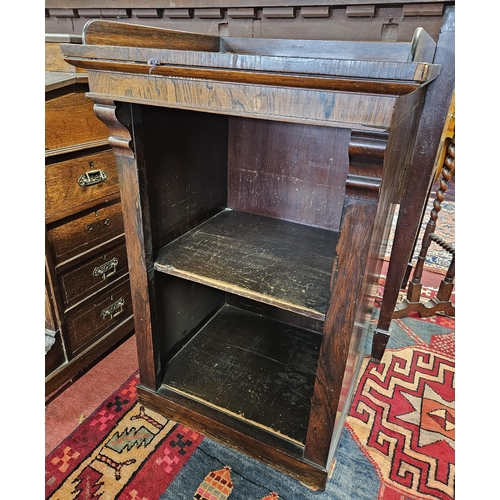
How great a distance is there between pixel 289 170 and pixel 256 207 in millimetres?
183

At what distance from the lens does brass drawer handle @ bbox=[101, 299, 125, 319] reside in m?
1.44

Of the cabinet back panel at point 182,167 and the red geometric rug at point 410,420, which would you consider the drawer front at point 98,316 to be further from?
the red geometric rug at point 410,420

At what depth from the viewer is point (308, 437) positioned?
996mm

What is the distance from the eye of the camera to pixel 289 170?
4.09 ft

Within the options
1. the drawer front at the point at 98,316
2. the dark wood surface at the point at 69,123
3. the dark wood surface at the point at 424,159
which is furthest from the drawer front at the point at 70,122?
the dark wood surface at the point at 424,159

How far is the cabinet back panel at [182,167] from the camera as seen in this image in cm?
97

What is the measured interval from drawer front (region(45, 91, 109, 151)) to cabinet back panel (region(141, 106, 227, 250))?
0.99 ft

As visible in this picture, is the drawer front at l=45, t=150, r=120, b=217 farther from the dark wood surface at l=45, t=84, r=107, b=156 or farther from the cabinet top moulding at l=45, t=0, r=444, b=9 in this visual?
the cabinet top moulding at l=45, t=0, r=444, b=9

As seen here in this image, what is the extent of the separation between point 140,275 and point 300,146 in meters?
→ 0.63

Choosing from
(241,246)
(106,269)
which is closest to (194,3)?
(241,246)

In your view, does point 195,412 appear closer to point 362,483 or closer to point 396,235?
point 362,483

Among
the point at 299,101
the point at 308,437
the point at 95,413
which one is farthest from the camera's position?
the point at 95,413

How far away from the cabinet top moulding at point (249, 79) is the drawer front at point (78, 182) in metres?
0.38

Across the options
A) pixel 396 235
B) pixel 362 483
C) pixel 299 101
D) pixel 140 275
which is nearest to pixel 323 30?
pixel 299 101
